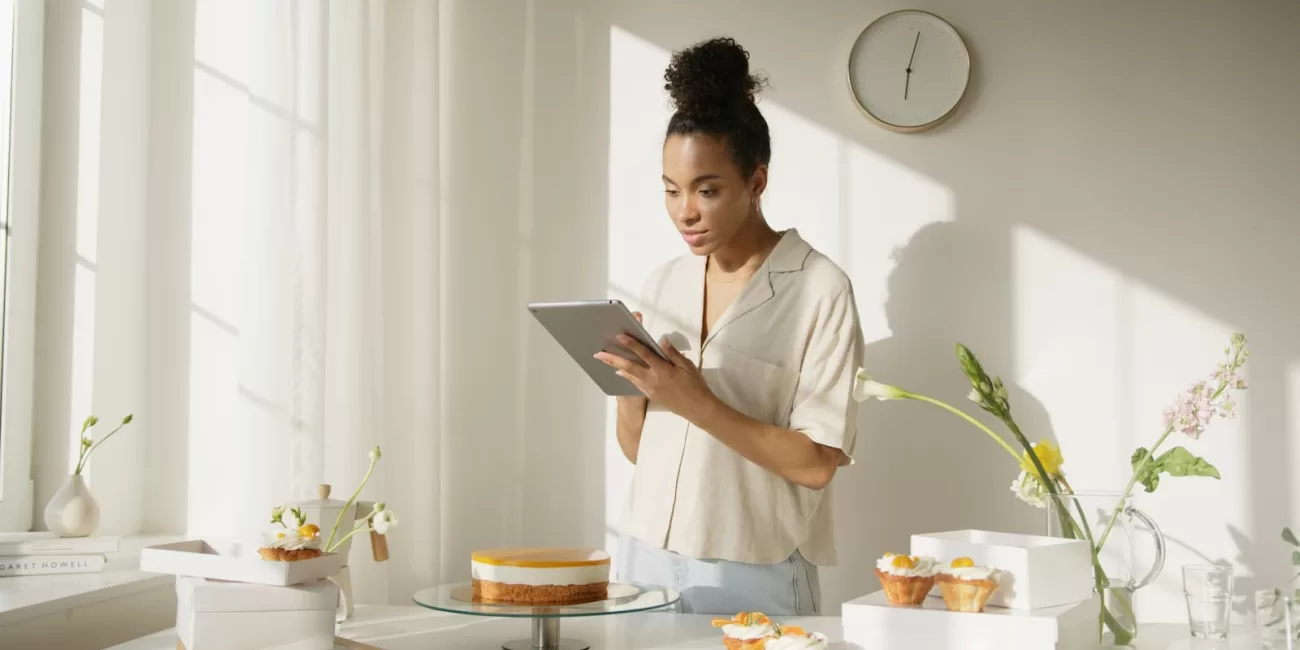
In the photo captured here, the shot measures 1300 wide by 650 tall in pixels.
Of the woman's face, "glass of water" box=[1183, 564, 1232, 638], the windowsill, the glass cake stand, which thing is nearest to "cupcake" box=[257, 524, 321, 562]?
the glass cake stand

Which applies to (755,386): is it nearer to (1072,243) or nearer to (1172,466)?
(1172,466)

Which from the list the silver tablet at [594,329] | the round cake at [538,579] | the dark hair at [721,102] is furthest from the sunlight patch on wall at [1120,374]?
the round cake at [538,579]

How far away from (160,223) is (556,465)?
1.09 metres

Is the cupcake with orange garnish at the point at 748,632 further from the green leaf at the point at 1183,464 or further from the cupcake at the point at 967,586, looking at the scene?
the green leaf at the point at 1183,464

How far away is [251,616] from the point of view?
1394mm

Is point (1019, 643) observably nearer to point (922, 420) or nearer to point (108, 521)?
point (922, 420)

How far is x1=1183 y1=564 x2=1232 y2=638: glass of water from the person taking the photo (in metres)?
1.35

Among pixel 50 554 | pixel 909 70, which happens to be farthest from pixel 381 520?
pixel 909 70

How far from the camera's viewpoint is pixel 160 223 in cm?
250

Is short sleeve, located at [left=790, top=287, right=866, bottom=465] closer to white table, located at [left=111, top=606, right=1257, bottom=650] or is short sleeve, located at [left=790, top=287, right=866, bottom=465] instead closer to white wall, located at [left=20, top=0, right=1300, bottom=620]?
white table, located at [left=111, top=606, right=1257, bottom=650]

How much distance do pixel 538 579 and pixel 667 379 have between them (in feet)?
1.65

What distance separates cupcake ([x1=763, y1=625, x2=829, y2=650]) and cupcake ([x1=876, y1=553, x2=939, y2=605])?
98mm

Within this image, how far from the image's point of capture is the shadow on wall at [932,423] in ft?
8.50

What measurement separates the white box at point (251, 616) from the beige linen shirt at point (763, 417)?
30.1 inches
